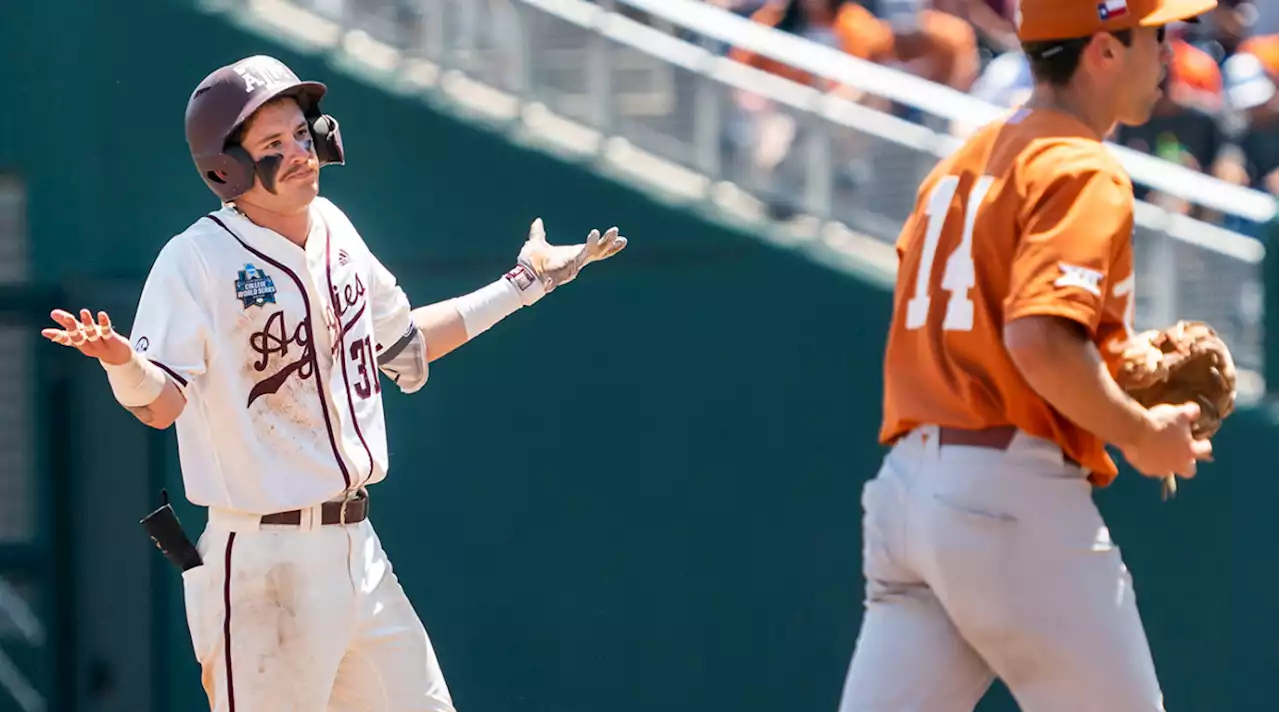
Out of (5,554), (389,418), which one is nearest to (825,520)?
(389,418)

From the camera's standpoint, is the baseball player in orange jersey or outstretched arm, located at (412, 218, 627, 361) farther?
outstretched arm, located at (412, 218, 627, 361)

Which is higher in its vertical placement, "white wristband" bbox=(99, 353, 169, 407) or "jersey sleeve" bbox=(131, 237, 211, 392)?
"jersey sleeve" bbox=(131, 237, 211, 392)

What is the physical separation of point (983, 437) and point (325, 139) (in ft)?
5.22

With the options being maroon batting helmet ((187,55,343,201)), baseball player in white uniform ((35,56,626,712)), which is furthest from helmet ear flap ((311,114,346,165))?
maroon batting helmet ((187,55,343,201))

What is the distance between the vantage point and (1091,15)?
11.6 feet

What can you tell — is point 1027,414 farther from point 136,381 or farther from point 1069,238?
point 136,381

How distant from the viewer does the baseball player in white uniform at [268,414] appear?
3943mm

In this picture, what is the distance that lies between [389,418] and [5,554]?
1.21 meters

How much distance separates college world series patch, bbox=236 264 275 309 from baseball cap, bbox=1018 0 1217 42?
163 cm

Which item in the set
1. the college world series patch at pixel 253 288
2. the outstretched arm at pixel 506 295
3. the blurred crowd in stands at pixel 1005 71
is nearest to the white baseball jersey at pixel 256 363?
the college world series patch at pixel 253 288

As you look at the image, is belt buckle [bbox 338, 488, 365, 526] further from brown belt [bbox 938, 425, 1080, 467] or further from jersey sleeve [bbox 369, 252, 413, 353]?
brown belt [bbox 938, 425, 1080, 467]

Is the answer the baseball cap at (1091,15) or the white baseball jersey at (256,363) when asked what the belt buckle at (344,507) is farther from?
the baseball cap at (1091,15)

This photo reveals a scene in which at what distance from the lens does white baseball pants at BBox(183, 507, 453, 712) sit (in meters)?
3.97

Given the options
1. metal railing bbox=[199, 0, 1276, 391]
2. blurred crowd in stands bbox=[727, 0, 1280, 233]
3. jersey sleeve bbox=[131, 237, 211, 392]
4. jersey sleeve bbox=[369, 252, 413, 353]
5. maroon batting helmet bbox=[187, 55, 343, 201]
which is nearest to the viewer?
jersey sleeve bbox=[131, 237, 211, 392]
